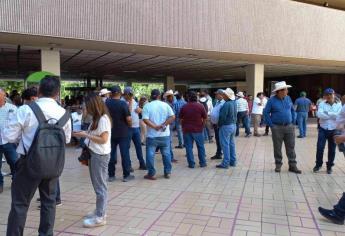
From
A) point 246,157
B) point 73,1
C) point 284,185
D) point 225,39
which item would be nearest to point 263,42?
point 225,39

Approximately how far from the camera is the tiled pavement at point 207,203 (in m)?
4.38

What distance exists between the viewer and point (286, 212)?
16.4 ft

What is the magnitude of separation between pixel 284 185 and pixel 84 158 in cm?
370

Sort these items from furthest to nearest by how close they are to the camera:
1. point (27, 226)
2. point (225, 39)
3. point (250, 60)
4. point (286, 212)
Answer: point (250, 60), point (225, 39), point (286, 212), point (27, 226)

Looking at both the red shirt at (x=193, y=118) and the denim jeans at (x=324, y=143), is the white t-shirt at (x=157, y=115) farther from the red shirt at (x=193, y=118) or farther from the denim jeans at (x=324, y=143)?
the denim jeans at (x=324, y=143)

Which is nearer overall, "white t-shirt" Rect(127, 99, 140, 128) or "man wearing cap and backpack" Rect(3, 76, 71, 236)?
"man wearing cap and backpack" Rect(3, 76, 71, 236)

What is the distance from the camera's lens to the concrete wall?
10.2 meters

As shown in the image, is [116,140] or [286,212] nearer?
[286,212]

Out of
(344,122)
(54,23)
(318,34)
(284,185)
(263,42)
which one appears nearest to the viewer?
(344,122)

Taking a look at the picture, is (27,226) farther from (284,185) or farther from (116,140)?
(284,185)

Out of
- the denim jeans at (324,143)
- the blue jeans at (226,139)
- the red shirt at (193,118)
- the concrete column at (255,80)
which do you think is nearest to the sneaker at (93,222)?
the red shirt at (193,118)

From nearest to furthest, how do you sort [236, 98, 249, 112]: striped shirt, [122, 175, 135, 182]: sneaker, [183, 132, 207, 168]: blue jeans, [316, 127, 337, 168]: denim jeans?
[122, 175, 135, 182]: sneaker → [316, 127, 337, 168]: denim jeans → [183, 132, 207, 168]: blue jeans → [236, 98, 249, 112]: striped shirt

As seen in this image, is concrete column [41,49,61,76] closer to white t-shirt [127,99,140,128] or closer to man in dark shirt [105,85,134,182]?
white t-shirt [127,99,140,128]

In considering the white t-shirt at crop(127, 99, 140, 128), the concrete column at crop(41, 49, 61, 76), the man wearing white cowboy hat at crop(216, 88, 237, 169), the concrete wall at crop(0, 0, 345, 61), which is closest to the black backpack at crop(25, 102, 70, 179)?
the white t-shirt at crop(127, 99, 140, 128)
